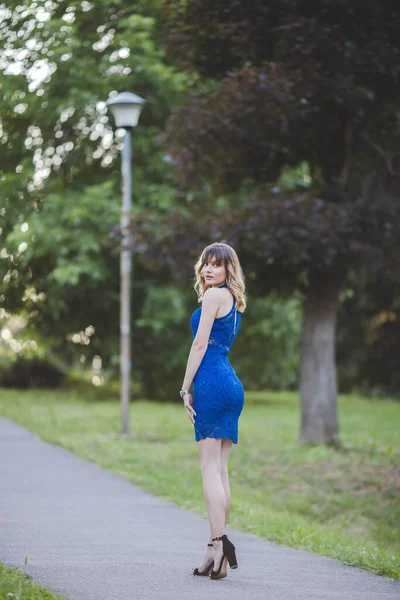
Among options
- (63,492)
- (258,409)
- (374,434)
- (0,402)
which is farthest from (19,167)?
(63,492)

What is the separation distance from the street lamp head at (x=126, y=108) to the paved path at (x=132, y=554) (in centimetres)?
761

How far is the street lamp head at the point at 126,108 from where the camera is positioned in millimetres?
15570

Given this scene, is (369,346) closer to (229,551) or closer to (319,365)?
(319,365)

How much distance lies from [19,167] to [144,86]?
11.7 feet

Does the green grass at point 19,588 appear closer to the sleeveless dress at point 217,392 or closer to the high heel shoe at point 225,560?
the high heel shoe at point 225,560

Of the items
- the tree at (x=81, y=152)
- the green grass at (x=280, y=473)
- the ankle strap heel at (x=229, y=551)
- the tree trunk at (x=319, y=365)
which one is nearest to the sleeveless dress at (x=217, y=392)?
the ankle strap heel at (x=229, y=551)

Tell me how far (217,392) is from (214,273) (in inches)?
28.0

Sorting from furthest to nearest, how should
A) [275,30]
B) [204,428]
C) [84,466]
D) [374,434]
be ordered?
[374,434]
[275,30]
[84,466]
[204,428]

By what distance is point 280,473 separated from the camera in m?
12.5

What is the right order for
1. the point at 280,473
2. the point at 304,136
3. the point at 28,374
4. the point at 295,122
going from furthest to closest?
the point at 28,374, the point at 304,136, the point at 295,122, the point at 280,473

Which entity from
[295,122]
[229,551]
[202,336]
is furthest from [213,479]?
[295,122]

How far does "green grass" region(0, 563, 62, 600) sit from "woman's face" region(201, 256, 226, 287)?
198 centimetres

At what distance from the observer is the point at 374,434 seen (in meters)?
18.0

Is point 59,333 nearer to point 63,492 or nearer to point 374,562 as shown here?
point 63,492
